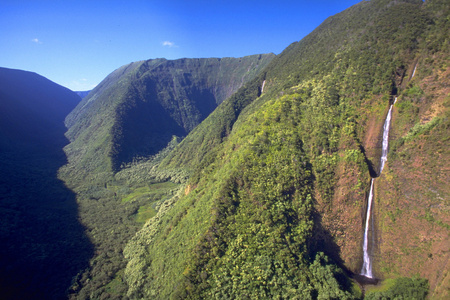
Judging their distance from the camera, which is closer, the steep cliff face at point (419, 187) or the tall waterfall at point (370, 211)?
the steep cliff face at point (419, 187)

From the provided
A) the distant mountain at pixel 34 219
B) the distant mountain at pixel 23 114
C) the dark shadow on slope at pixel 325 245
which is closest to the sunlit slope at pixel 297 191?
the dark shadow on slope at pixel 325 245

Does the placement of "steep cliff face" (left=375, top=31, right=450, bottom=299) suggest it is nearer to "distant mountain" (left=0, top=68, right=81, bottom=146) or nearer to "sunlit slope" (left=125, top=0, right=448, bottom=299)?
"sunlit slope" (left=125, top=0, right=448, bottom=299)

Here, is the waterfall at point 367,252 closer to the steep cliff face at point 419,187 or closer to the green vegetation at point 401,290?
the steep cliff face at point 419,187

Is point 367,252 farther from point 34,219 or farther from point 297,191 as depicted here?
point 34,219

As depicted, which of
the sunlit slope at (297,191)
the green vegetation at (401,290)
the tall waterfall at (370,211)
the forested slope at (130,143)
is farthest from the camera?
the forested slope at (130,143)

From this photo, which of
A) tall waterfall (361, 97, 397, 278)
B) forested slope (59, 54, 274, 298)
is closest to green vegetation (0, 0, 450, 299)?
forested slope (59, 54, 274, 298)

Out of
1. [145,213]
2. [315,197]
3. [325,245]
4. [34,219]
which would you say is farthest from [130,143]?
[325,245]
